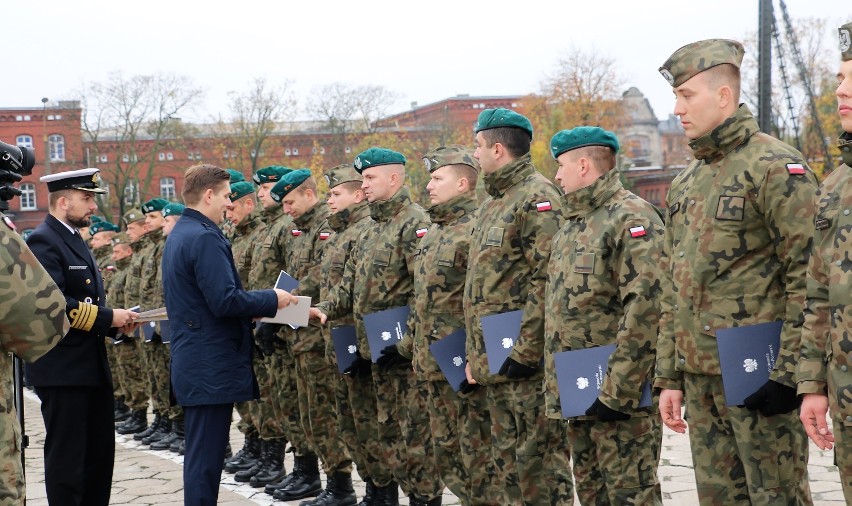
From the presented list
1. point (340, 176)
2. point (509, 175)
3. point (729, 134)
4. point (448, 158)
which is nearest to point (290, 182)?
point (340, 176)

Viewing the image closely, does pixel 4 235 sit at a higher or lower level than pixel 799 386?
higher

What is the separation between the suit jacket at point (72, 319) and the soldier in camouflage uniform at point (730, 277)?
3.79m

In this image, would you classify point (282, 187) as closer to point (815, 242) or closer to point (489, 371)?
point (489, 371)

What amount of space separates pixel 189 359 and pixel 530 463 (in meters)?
2.17

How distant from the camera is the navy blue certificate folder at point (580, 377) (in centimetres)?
483

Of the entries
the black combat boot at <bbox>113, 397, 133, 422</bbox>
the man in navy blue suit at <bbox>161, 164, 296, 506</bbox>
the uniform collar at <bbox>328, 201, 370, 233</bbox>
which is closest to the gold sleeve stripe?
the man in navy blue suit at <bbox>161, 164, 296, 506</bbox>

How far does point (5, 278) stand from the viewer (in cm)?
362

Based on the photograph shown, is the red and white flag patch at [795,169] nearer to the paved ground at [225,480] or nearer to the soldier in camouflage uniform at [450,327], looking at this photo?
the soldier in camouflage uniform at [450,327]

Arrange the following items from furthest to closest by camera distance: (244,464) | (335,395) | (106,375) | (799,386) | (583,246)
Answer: (244,464) → (335,395) → (106,375) → (583,246) → (799,386)

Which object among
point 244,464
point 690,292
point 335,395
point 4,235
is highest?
point 4,235

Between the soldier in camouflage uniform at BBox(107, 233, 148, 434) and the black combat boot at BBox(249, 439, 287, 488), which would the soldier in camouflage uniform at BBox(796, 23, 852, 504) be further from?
the soldier in camouflage uniform at BBox(107, 233, 148, 434)

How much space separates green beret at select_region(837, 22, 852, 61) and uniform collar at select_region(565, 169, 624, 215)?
5.11 ft

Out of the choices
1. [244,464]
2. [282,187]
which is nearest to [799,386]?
[282,187]

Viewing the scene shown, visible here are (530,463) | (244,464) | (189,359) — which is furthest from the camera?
(244,464)
